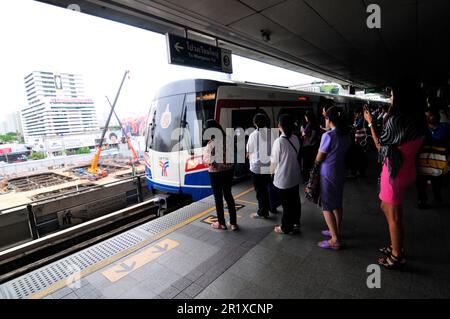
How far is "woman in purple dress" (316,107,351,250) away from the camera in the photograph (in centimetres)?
247

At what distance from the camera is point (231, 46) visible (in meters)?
6.53

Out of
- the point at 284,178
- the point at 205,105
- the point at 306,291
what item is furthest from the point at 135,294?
the point at 205,105

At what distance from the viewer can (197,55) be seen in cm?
511

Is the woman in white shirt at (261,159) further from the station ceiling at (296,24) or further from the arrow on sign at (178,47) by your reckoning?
the arrow on sign at (178,47)

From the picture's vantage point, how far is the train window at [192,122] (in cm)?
459

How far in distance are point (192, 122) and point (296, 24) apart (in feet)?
10.1

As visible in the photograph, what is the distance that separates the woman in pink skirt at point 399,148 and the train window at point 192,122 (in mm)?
3085

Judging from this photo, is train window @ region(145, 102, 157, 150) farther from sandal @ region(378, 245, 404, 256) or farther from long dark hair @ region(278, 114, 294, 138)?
sandal @ region(378, 245, 404, 256)

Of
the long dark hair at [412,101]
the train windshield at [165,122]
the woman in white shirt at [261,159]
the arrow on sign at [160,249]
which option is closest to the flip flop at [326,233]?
the woman in white shirt at [261,159]

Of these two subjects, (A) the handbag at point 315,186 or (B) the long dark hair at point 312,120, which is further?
(B) the long dark hair at point 312,120

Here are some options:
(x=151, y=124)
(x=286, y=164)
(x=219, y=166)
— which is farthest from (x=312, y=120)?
(x=151, y=124)

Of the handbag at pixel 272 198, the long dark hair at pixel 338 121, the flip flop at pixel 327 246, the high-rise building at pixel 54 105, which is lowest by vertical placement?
the flip flop at pixel 327 246

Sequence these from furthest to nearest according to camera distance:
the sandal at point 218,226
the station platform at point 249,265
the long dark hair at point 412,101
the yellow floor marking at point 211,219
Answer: the yellow floor marking at point 211,219 → the sandal at point 218,226 → the station platform at point 249,265 → the long dark hair at point 412,101
